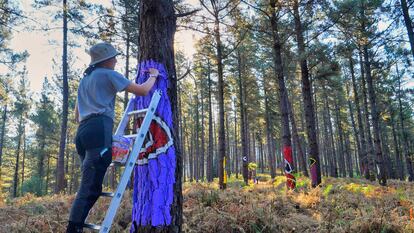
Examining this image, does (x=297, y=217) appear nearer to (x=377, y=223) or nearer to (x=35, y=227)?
(x=377, y=223)

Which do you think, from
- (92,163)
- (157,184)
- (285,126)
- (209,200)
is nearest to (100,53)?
(92,163)

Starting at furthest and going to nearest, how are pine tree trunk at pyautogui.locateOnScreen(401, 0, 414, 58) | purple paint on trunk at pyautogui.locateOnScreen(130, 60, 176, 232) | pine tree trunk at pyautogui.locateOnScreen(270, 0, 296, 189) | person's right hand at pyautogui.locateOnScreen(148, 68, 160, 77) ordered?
pine tree trunk at pyautogui.locateOnScreen(401, 0, 414, 58) → pine tree trunk at pyautogui.locateOnScreen(270, 0, 296, 189) → person's right hand at pyautogui.locateOnScreen(148, 68, 160, 77) → purple paint on trunk at pyautogui.locateOnScreen(130, 60, 176, 232)

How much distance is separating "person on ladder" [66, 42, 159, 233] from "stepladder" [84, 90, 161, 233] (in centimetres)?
15

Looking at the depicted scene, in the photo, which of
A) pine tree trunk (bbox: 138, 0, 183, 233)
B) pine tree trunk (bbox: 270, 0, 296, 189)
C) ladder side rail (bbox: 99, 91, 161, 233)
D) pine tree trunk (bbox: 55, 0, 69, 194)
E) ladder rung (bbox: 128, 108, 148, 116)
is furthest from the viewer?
pine tree trunk (bbox: 55, 0, 69, 194)

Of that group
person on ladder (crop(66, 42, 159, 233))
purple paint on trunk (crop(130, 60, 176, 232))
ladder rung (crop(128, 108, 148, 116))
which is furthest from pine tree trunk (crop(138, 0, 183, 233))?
ladder rung (crop(128, 108, 148, 116))

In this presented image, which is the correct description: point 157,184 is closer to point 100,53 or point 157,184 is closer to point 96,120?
point 96,120

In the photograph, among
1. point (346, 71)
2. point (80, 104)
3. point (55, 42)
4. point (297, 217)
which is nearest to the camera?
point (80, 104)

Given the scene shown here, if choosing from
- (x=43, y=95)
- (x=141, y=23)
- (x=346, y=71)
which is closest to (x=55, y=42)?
(x=141, y=23)

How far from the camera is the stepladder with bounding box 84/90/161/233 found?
3.33 m

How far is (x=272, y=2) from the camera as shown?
11.8 metres

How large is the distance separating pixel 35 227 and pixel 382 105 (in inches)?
1427

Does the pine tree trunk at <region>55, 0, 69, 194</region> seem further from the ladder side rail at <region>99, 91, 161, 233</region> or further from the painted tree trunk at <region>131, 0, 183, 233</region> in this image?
the ladder side rail at <region>99, 91, 161, 233</region>

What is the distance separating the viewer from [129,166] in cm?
351

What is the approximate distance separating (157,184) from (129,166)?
1.51ft
